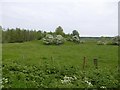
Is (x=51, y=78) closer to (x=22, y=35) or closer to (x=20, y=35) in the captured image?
(x=20, y=35)

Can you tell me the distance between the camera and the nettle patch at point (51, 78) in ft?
31.5

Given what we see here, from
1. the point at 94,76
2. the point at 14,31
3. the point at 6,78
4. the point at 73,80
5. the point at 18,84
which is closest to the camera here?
the point at 18,84

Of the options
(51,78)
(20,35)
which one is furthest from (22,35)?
(51,78)

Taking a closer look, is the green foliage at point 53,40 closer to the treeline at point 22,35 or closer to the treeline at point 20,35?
the treeline at point 22,35

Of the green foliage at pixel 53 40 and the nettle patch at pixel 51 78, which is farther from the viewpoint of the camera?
the green foliage at pixel 53 40

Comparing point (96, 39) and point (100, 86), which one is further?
point (96, 39)

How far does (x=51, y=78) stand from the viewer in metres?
10.8

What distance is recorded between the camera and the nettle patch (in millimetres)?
9602

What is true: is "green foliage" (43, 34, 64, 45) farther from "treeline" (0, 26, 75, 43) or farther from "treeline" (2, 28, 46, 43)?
"treeline" (2, 28, 46, 43)

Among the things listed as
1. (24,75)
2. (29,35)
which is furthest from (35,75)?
(29,35)

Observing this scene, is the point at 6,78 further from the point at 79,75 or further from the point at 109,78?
the point at 109,78

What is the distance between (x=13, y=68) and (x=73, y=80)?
289 centimetres

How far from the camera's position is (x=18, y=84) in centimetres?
936

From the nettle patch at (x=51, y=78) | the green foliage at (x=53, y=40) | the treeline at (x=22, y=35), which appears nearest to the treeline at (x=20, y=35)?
the treeline at (x=22, y=35)
